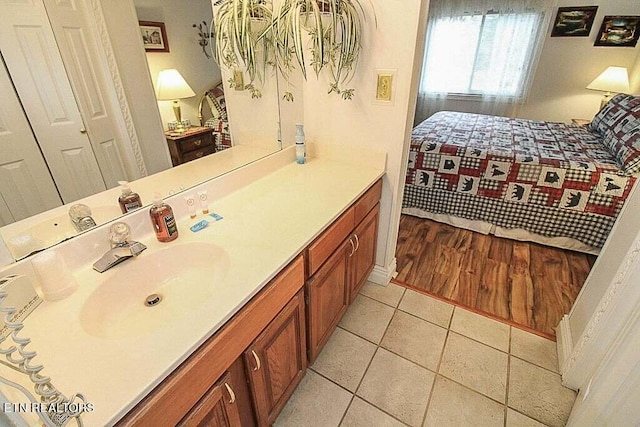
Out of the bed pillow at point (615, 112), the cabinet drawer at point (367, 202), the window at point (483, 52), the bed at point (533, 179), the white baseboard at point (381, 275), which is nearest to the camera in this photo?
the cabinet drawer at point (367, 202)

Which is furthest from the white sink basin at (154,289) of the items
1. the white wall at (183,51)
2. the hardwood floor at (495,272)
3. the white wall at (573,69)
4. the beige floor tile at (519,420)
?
the white wall at (573,69)

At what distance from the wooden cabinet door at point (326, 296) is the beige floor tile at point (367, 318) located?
0.23 metres

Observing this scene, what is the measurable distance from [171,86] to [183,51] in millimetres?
142

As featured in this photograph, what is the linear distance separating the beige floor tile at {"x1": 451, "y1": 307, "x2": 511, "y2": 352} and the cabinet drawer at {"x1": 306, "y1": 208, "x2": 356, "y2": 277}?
3.01 ft

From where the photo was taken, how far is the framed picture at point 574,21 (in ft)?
12.5

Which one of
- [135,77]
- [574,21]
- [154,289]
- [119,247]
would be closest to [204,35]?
[135,77]

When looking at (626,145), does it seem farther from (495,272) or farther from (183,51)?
(183,51)

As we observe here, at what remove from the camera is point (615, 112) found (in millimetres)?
2877

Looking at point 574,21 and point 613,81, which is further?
point 574,21

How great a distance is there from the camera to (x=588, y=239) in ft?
7.56

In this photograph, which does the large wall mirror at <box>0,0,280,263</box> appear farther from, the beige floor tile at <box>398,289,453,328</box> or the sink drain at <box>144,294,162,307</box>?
the beige floor tile at <box>398,289,453,328</box>

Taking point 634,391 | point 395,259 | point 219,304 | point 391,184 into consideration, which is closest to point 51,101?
point 219,304

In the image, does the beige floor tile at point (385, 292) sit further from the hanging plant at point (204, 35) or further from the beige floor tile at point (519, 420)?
the hanging plant at point (204, 35)

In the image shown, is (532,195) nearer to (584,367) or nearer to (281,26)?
(584,367)
